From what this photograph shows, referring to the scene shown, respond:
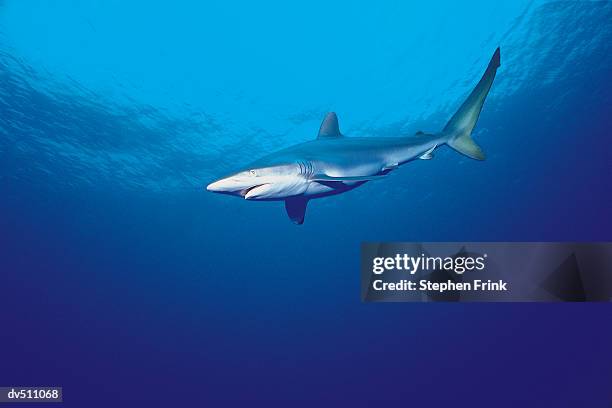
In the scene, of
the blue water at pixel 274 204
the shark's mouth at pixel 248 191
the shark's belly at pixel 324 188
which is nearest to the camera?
the shark's mouth at pixel 248 191

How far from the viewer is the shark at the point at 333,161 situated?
5.19 meters

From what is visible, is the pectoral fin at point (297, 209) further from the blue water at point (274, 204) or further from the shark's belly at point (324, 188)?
the blue water at point (274, 204)

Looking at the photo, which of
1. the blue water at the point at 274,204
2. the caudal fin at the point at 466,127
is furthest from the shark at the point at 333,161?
the blue water at the point at 274,204

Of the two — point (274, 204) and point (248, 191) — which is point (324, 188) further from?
point (274, 204)

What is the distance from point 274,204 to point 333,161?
30005 millimetres

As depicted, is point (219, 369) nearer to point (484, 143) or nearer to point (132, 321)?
point (132, 321)

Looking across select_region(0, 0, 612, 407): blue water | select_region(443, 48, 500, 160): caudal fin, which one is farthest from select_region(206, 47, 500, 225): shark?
select_region(0, 0, 612, 407): blue water

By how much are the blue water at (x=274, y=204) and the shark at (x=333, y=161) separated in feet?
38.6

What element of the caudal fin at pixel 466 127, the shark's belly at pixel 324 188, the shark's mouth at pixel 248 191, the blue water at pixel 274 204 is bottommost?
the shark's mouth at pixel 248 191

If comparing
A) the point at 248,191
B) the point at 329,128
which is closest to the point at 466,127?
the point at 329,128

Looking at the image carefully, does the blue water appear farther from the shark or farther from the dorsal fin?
the shark

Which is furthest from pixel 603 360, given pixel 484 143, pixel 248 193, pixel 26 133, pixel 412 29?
pixel 26 133

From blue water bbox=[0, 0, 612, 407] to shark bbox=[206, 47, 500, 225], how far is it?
38.6 ft

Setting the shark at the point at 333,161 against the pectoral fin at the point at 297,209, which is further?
the pectoral fin at the point at 297,209
